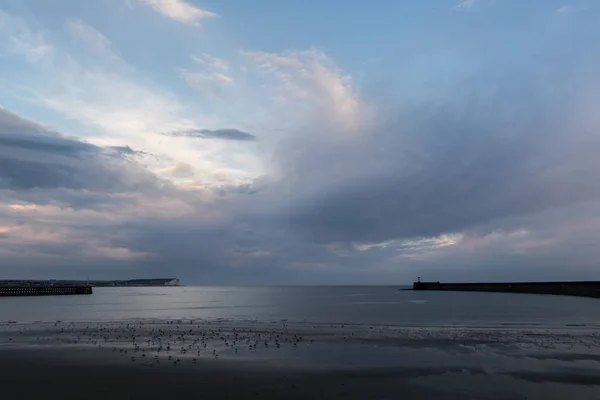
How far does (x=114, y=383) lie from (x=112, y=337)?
55.2 ft

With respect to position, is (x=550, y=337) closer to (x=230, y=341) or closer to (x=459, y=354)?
(x=459, y=354)

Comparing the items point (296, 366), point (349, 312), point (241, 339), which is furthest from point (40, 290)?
point (296, 366)

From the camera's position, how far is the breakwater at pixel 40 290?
498 ft

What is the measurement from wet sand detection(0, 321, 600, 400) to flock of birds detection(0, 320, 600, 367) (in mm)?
77

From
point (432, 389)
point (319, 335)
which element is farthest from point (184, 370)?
point (319, 335)

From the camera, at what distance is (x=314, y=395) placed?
16.7 m

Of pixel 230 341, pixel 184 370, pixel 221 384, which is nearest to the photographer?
pixel 221 384

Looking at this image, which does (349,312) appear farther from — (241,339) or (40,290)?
(40,290)

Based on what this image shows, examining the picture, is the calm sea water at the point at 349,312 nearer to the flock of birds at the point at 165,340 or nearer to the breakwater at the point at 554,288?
the flock of birds at the point at 165,340

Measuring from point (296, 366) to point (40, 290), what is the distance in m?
168

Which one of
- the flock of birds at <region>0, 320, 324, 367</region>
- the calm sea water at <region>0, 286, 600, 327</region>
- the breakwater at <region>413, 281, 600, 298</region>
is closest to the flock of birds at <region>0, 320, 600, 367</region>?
the flock of birds at <region>0, 320, 324, 367</region>

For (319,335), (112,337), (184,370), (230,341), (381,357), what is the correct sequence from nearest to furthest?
1. (184,370)
2. (381,357)
3. (230,341)
4. (112,337)
5. (319,335)

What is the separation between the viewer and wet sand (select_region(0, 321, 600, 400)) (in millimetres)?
17312

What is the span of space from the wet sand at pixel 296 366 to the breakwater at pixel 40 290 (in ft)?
→ 452
